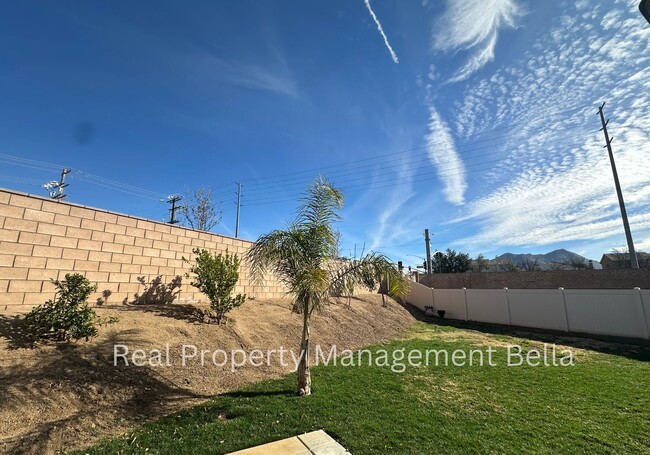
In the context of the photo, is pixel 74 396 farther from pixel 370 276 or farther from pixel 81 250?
pixel 370 276

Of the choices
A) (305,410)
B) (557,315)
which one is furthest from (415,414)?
(557,315)

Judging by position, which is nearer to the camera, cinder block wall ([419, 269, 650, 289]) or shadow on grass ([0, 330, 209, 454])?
shadow on grass ([0, 330, 209, 454])

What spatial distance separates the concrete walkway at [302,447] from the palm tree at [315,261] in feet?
5.81

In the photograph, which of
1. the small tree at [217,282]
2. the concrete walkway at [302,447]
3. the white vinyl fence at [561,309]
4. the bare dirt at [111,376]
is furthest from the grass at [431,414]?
the white vinyl fence at [561,309]

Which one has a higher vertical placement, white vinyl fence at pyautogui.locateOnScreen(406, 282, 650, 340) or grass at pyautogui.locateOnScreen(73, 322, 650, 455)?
white vinyl fence at pyautogui.locateOnScreen(406, 282, 650, 340)

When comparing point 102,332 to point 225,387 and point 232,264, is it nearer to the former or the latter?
point 225,387

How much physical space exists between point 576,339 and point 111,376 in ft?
49.8

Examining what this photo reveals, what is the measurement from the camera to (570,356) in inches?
351

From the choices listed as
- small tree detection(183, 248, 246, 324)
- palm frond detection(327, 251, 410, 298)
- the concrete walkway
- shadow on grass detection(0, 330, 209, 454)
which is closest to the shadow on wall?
small tree detection(183, 248, 246, 324)

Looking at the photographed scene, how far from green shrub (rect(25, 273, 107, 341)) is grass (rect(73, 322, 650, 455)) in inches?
90.0

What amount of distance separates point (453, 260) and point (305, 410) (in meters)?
37.5

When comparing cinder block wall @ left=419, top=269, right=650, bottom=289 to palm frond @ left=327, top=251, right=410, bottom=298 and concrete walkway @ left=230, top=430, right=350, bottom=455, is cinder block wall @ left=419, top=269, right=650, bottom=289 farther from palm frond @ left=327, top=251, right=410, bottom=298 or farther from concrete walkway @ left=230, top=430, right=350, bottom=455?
concrete walkway @ left=230, top=430, right=350, bottom=455

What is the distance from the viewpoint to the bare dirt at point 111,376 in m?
3.62

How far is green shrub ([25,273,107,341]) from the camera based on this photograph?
4848 millimetres
